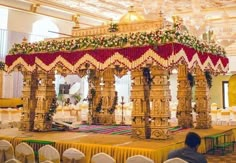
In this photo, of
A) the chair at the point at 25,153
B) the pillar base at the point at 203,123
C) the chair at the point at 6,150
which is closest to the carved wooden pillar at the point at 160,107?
the chair at the point at 25,153

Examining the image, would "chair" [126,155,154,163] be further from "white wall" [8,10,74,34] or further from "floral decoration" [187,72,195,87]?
"white wall" [8,10,74,34]

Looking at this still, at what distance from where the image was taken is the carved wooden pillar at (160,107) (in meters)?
7.54

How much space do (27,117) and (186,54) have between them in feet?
16.4

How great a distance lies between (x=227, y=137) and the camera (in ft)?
32.1

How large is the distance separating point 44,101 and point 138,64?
332 cm

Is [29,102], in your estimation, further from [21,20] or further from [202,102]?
[21,20]

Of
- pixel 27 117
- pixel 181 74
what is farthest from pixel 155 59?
pixel 27 117

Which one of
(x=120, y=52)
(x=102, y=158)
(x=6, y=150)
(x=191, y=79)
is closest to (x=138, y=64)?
(x=120, y=52)

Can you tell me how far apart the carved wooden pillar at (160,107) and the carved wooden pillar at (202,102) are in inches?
120

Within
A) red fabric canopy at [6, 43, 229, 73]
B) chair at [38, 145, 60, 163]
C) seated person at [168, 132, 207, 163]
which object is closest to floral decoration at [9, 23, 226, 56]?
red fabric canopy at [6, 43, 229, 73]

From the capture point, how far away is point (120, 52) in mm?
7613

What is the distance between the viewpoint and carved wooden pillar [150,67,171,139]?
24.7 ft

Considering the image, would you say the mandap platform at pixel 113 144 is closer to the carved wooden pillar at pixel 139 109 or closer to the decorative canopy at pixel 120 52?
the carved wooden pillar at pixel 139 109

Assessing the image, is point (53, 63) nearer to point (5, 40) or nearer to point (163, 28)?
point (163, 28)
